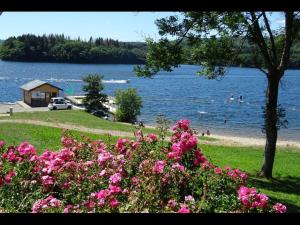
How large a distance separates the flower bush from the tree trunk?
8.04m

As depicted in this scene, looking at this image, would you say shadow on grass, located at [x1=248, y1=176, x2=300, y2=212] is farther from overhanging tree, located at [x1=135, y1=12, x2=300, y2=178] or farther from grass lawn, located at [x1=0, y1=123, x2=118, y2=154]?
grass lawn, located at [x1=0, y1=123, x2=118, y2=154]

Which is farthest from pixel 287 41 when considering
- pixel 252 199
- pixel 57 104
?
pixel 57 104

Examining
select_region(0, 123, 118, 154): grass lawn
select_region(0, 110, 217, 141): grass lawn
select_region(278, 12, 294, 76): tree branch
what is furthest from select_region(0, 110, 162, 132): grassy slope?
select_region(278, 12, 294, 76): tree branch

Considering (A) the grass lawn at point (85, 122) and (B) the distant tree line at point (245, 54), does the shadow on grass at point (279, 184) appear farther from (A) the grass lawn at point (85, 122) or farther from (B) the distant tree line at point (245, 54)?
(A) the grass lawn at point (85, 122)

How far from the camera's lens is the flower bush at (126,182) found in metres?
3.32

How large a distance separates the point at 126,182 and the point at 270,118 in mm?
9676

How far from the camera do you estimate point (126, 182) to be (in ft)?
14.4

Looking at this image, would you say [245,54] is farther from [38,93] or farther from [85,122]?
[38,93]

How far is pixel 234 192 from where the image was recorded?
4.54 meters

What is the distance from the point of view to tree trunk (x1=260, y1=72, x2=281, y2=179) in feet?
42.2

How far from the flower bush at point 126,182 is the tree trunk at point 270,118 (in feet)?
26.4
